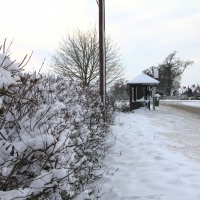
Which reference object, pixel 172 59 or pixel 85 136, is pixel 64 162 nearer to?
pixel 85 136

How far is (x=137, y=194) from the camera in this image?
3254 mm

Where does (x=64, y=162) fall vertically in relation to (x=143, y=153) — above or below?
above

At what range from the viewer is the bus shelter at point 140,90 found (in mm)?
16406

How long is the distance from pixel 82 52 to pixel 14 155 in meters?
18.5

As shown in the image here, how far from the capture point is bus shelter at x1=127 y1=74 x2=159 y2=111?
16.4 meters

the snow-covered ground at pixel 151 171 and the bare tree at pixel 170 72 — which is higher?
the bare tree at pixel 170 72

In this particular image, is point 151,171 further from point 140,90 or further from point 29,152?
point 140,90

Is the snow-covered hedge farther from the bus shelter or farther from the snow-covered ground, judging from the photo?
the bus shelter

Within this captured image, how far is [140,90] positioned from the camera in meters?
17.1

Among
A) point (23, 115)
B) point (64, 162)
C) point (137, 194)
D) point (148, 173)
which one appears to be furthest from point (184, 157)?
point (23, 115)

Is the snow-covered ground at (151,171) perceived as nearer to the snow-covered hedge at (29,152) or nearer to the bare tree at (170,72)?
the snow-covered hedge at (29,152)

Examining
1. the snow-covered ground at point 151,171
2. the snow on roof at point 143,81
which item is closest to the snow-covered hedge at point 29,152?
the snow-covered ground at point 151,171

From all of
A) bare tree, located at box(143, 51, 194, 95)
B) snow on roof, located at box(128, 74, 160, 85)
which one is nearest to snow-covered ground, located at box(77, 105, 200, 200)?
snow on roof, located at box(128, 74, 160, 85)

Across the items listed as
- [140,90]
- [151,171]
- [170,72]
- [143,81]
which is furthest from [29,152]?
[170,72]
